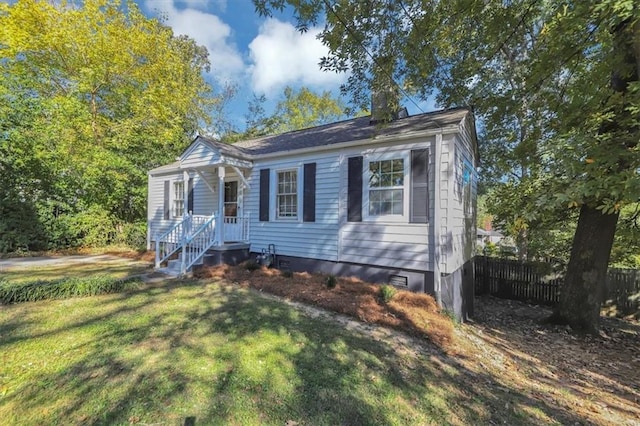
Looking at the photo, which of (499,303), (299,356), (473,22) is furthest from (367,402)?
(499,303)

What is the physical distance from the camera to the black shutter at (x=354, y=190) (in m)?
7.28

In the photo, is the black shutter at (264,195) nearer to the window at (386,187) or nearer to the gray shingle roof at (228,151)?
the gray shingle roof at (228,151)

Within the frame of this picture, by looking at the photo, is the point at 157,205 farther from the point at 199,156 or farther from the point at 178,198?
the point at 199,156

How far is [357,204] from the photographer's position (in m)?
7.30

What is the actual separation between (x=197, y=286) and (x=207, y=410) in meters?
4.68

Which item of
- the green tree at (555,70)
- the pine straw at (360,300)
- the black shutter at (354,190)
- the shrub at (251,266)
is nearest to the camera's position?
the green tree at (555,70)

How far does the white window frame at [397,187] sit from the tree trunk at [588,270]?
3.87 m

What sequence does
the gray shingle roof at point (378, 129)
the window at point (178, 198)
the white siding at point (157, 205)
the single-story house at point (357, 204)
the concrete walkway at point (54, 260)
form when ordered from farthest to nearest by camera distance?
the white siding at point (157, 205) < the window at point (178, 198) < the concrete walkway at point (54, 260) < the gray shingle roof at point (378, 129) < the single-story house at point (357, 204)

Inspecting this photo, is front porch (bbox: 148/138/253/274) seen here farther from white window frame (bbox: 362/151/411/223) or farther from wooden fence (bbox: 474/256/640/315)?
wooden fence (bbox: 474/256/640/315)

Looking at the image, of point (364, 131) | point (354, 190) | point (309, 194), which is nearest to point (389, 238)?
point (354, 190)

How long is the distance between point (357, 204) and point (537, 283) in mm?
7557

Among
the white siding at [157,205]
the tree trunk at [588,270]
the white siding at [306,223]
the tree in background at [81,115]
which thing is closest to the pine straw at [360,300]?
the white siding at [306,223]

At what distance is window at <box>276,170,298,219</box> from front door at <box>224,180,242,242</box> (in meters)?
1.54

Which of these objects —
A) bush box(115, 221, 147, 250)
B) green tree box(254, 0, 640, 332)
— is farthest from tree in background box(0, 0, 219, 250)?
green tree box(254, 0, 640, 332)
